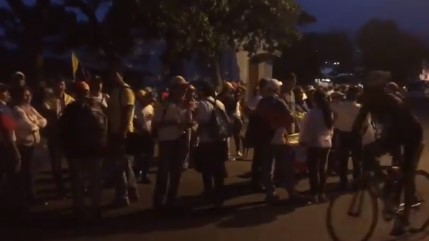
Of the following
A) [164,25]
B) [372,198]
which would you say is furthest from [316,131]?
[164,25]

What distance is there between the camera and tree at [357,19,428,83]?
3481 cm

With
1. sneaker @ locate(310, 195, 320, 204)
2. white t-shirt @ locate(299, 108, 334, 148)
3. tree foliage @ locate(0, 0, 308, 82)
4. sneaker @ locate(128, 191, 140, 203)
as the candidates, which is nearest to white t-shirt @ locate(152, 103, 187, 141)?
sneaker @ locate(128, 191, 140, 203)

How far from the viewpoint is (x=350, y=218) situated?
1009 cm

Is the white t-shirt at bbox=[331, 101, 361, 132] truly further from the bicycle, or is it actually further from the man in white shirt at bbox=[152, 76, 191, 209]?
the bicycle

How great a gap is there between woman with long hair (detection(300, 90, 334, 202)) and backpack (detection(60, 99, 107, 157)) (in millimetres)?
3044

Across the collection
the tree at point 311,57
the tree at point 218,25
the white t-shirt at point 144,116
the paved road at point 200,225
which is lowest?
the paved road at point 200,225

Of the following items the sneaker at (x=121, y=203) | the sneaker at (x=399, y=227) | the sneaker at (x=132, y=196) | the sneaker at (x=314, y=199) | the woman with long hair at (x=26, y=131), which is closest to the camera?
the sneaker at (x=399, y=227)

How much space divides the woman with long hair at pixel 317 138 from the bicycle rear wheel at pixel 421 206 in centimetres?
237

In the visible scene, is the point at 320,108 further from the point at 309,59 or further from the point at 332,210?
the point at 309,59

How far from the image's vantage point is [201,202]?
13.3m

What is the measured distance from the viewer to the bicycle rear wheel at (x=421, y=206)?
10.5m

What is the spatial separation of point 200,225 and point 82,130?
1.74 metres

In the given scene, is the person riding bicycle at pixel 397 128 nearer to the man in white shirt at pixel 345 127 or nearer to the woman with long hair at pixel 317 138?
the woman with long hair at pixel 317 138

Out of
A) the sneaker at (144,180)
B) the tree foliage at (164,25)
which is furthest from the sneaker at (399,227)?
the tree foliage at (164,25)
